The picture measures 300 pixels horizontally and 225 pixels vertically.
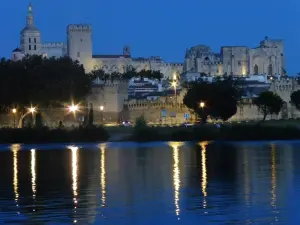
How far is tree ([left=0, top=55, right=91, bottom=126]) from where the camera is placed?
6009 cm

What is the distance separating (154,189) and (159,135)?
2833cm

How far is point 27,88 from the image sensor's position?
6147cm

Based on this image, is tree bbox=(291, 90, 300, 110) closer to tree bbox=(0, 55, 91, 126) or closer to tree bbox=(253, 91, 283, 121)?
tree bbox=(253, 91, 283, 121)

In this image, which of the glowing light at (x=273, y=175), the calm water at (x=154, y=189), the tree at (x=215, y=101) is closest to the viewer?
the calm water at (x=154, y=189)

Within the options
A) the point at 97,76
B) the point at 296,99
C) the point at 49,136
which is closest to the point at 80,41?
the point at 97,76

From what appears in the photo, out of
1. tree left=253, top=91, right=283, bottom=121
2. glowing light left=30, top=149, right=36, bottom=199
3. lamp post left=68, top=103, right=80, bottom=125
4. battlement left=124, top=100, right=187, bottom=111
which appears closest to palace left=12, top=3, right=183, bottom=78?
battlement left=124, top=100, right=187, bottom=111

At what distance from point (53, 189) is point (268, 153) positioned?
44.5ft

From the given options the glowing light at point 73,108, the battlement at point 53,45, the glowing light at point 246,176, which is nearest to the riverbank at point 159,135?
the glowing light at point 246,176

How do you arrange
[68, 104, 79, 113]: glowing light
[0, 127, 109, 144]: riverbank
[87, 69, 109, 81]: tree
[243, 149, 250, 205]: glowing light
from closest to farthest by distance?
[243, 149, 250, 205]: glowing light < [0, 127, 109, 144]: riverbank < [68, 104, 79, 113]: glowing light < [87, 69, 109, 81]: tree

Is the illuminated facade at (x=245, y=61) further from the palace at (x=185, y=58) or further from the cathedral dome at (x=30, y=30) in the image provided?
the cathedral dome at (x=30, y=30)

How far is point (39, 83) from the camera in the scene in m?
63.5

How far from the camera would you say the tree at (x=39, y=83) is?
60094mm

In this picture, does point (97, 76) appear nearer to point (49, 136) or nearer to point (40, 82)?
point (40, 82)

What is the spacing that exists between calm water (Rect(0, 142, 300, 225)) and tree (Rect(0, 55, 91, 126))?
29.0 m
